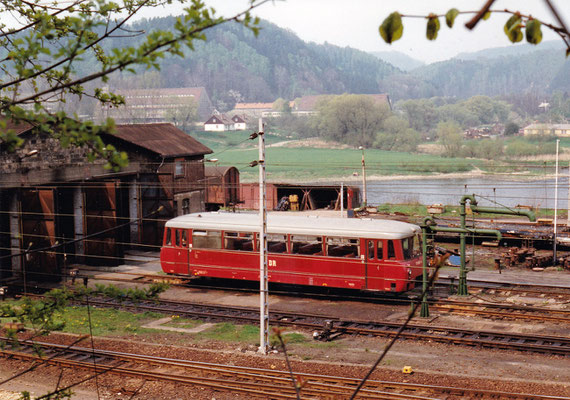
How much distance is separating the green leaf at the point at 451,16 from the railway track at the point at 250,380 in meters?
9.96

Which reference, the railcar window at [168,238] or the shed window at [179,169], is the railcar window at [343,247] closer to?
the railcar window at [168,238]

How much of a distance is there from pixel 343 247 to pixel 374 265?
1.27 meters

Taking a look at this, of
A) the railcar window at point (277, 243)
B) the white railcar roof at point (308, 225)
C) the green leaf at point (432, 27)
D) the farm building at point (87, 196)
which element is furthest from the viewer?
the farm building at point (87, 196)

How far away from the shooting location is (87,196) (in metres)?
30.2

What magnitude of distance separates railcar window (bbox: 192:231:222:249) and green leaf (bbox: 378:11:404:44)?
21.5 meters

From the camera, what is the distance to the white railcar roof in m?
22.0

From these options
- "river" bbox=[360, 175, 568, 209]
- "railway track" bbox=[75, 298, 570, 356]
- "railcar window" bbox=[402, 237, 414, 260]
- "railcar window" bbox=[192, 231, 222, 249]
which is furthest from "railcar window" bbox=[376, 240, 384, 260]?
"river" bbox=[360, 175, 568, 209]

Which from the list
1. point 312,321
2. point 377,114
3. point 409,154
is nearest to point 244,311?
point 312,321

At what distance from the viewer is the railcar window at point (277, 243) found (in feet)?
76.2

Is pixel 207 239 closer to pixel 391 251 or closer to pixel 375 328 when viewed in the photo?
pixel 391 251

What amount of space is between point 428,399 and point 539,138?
12373 centimetres

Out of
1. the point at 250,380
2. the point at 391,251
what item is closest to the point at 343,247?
the point at 391,251

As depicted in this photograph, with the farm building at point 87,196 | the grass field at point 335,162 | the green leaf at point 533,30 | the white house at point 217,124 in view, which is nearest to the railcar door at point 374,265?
the farm building at point 87,196

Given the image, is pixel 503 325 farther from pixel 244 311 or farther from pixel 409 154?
pixel 409 154
